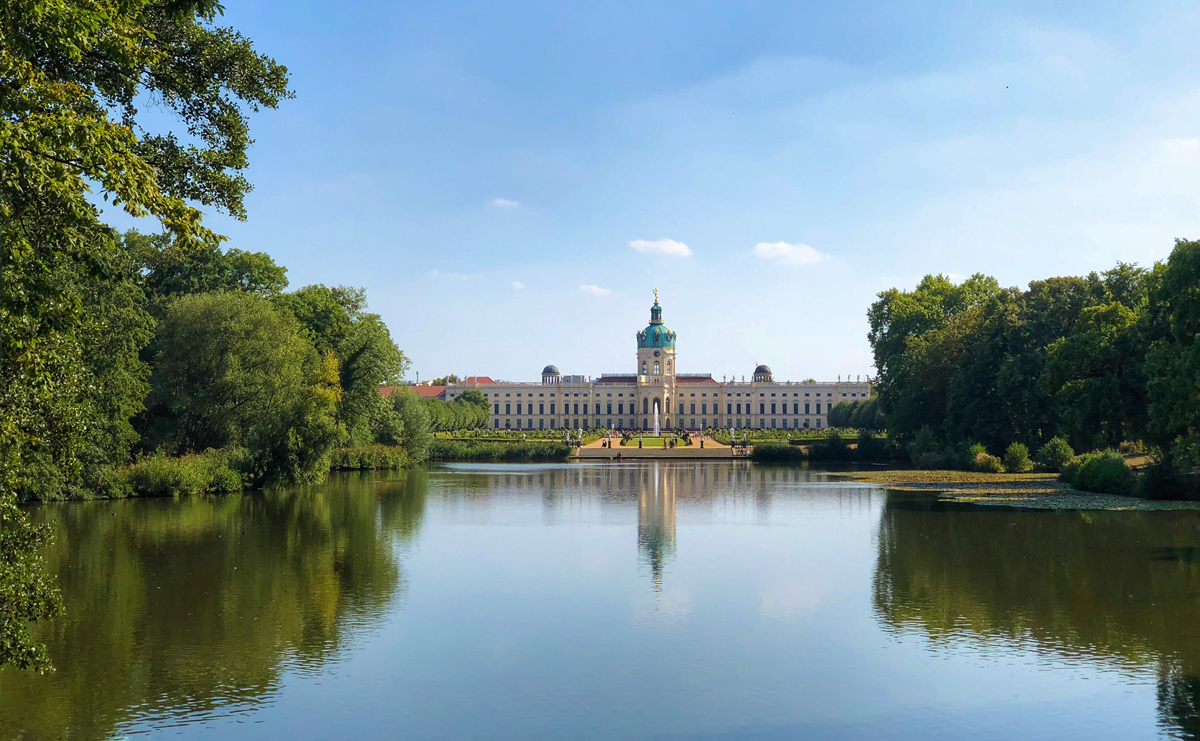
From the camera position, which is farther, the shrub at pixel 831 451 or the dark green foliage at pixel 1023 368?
the shrub at pixel 831 451

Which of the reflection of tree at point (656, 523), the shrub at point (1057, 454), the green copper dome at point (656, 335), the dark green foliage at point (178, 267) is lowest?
the reflection of tree at point (656, 523)

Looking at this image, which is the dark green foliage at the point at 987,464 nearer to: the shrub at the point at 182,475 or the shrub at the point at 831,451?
the shrub at the point at 831,451

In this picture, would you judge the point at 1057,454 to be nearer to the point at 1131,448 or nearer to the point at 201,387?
the point at 1131,448

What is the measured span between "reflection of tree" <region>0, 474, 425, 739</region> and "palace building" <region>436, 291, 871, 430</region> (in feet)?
306

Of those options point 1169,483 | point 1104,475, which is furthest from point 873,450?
point 1169,483

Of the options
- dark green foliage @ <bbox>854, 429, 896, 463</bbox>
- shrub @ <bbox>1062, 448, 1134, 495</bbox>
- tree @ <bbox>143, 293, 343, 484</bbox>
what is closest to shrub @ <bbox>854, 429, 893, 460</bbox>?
dark green foliage @ <bbox>854, 429, 896, 463</bbox>

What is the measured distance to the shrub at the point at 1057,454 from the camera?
2956 centimetres

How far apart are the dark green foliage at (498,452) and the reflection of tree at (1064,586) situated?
94.5 feet

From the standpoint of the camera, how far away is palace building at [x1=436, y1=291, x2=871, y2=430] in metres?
114

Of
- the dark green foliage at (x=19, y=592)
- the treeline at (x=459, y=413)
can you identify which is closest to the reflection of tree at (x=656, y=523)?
the dark green foliage at (x=19, y=592)

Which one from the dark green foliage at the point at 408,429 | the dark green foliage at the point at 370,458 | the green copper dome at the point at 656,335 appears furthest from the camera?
the green copper dome at the point at 656,335

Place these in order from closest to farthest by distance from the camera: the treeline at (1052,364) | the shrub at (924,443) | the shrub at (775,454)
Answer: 1. the treeline at (1052,364)
2. the shrub at (924,443)
3. the shrub at (775,454)

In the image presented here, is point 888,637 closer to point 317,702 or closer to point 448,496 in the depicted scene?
point 317,702

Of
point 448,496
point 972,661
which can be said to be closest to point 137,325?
point 448,496
